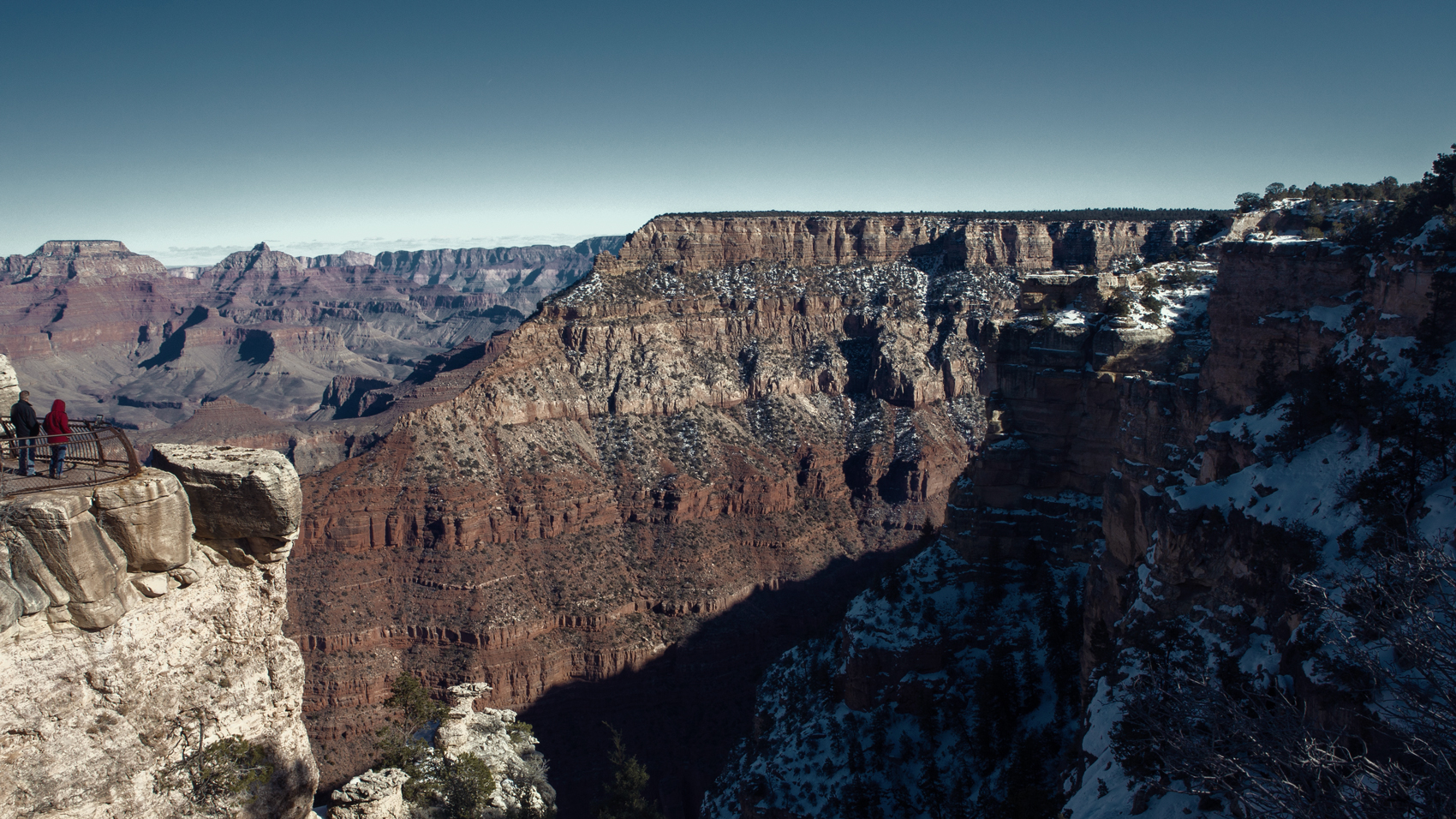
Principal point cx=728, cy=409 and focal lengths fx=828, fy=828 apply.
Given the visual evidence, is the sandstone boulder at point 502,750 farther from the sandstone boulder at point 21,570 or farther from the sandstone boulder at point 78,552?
the sandstone boulder at point 21,570

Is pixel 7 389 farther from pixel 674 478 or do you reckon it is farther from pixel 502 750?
pixel 674 478

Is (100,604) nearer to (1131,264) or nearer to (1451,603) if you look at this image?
(1451,603)

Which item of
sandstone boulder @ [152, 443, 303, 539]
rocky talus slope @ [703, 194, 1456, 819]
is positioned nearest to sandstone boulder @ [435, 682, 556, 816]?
rocky talus slope @ [703, 194, 1456, 819]

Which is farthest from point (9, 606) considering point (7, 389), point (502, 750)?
point (502, 750)

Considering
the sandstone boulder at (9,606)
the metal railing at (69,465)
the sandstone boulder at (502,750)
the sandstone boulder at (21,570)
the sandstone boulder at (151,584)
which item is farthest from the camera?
the sandstone boulder at (502,750)

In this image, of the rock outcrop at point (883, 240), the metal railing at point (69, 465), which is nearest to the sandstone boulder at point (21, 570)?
the metal railing at point (69, 465)

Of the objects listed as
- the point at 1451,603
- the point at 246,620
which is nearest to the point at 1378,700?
the point at 1451,603
